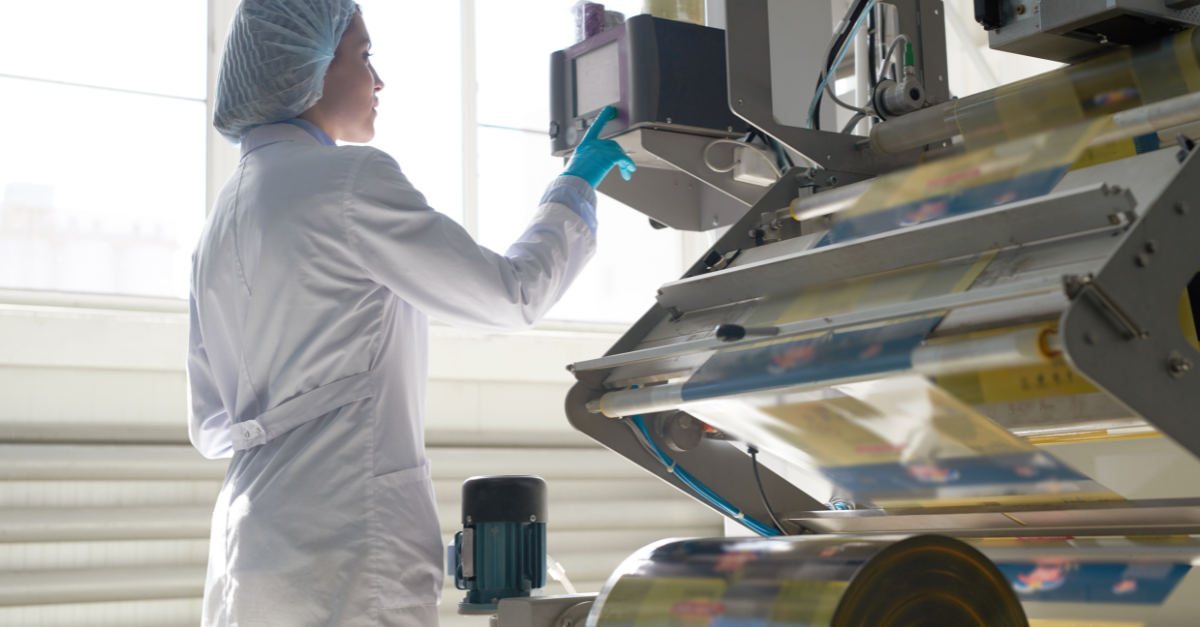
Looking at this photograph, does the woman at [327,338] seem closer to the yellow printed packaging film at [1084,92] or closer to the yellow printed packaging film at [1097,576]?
the yellow printed packaging film at [1084,92]

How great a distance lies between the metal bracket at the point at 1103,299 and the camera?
2.86 feet

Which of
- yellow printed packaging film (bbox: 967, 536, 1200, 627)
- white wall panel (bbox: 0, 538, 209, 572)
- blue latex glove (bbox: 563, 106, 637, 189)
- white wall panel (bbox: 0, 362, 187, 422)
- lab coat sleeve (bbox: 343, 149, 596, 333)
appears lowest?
white wall panel (bbox: 0, 538, 209, 572)

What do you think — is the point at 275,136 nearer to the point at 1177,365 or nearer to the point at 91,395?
the point at 1177,365

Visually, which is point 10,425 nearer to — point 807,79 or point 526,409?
point 526,409

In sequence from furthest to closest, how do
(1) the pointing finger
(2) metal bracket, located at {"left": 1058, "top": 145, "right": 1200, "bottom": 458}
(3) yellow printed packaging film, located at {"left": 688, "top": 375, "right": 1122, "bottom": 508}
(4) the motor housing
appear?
(1) the pointing finger < (4) the motor housing < (3) yellow printed packaging film, located at {"left": 688, "top": 375, "right": 1122, "bottom": 508} < (2) metal bracket, located at {"left": 1058, "top": 145, "right": 1200, "bottom": 458}

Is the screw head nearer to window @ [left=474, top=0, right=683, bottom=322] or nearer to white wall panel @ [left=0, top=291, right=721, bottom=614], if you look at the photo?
white wall panel @ [left=0, top=291, right=721, bottom=614]

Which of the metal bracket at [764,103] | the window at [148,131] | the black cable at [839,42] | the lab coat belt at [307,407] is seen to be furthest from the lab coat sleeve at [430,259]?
the window at [148,131]

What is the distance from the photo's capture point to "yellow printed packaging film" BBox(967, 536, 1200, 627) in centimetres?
119

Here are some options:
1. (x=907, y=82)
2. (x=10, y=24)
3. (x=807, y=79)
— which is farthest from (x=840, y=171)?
(x=10, y=24)

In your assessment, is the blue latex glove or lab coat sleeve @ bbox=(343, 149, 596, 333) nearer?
lab coat sleeve @ bbox=(343, 149, 596, 333)

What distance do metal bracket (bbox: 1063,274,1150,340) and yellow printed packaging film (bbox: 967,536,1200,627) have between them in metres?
0.42

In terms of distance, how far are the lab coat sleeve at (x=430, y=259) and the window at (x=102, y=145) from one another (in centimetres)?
187

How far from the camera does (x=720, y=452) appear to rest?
1.55 meters

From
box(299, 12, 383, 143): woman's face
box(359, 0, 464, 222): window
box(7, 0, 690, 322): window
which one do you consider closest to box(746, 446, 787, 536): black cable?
box(299, 12, 383, 143): woman's face
